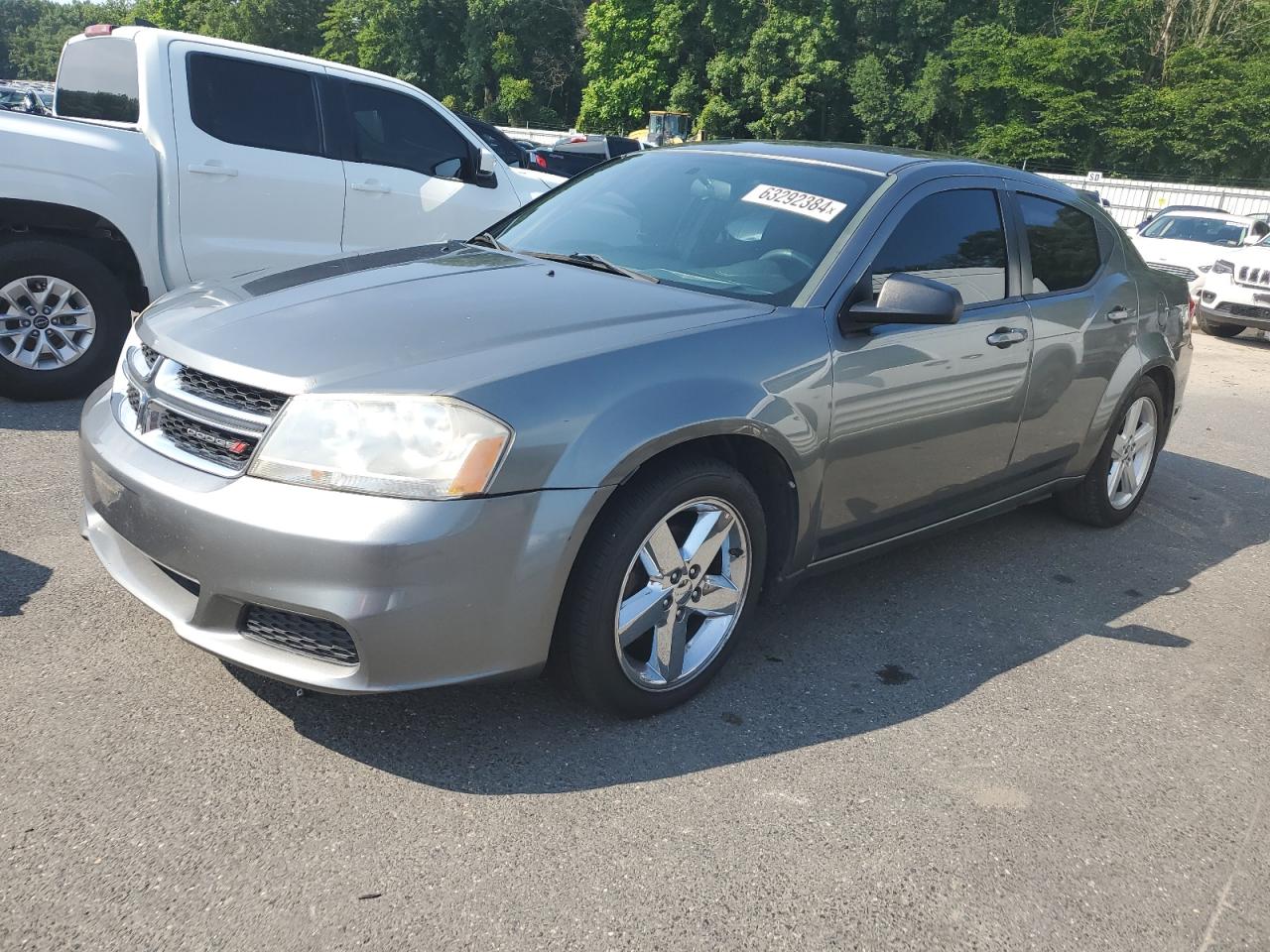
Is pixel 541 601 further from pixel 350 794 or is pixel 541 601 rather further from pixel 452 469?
pixel 350 794

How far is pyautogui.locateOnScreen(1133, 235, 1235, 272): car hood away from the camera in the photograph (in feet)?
46.0

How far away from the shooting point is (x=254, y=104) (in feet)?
20.9

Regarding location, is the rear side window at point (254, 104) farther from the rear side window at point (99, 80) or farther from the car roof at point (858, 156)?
the car roof at point (858, 156)

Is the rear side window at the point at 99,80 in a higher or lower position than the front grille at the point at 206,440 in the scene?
higher

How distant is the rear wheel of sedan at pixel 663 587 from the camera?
284 centimetres

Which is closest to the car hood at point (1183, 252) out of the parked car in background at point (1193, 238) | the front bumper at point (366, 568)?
the parked car in background at point (1193, 238)

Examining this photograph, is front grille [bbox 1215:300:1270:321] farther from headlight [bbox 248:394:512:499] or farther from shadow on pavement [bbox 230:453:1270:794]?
headlight [bbox 248:394:512:499]

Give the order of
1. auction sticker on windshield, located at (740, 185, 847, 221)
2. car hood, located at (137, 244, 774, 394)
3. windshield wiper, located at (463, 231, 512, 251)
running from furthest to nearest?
windshield wiper, located at (463, 231, 512, 251), auction sticker on windshield, located at (740, 185, 847, 221), car hood, located at (137, 244, 774, 394)

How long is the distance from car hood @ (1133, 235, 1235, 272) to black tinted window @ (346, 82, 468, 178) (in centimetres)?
986

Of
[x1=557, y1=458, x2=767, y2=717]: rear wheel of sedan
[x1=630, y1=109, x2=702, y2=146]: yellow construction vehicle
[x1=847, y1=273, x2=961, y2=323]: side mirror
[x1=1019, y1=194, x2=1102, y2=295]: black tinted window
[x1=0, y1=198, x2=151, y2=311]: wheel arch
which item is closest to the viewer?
[x1=557, y1=458, x2=767, y2=717]: rear wheel of sedan

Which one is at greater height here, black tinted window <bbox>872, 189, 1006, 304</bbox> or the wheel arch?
black tinted window <bbox>872, 189, 1006, 304</bbox>

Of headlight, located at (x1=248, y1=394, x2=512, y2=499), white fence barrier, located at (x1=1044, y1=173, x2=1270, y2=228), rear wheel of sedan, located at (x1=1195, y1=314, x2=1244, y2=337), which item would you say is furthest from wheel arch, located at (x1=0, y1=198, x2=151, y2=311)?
white fence barrier, located at (x1=1044, y1=173, x2=1270, y2=228)

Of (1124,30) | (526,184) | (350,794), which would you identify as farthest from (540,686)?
(1124,30)

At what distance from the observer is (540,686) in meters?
3.30
